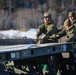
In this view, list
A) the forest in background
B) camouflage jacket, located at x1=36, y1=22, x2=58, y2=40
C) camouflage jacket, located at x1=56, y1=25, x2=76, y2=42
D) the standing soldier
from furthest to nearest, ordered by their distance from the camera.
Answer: the forest in background, camouflage jacket, located at x1=36, y1=22, x2=58, y2=40, the standing soldier, camouflage jacket, located at x1=56, y1=25, x2=76, y2=42

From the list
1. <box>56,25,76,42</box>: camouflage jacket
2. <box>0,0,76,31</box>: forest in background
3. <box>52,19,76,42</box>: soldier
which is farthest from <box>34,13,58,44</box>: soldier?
<box>0,0,76,31</box>: forest in background

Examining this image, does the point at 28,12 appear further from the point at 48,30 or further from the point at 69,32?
the point at 69,32

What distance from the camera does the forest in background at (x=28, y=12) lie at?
231ft

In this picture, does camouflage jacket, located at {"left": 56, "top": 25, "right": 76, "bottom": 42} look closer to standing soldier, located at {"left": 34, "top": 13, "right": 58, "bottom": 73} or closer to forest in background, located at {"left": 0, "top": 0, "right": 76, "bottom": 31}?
standing soldier, located at {"left": 34, "top": 13, "right": 58, "bottom": 73}

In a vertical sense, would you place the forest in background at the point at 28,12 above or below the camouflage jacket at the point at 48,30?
below

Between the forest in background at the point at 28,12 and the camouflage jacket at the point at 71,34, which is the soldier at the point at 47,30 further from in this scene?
the forest in background at the point at 28,12

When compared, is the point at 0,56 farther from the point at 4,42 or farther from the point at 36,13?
the point at 36,13

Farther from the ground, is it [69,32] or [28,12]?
[69,32]

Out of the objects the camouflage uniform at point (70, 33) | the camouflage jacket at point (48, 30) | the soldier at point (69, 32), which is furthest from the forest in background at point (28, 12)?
the camouflage uniform at point (70, 33)

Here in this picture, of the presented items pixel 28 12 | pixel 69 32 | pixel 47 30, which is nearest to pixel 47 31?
pixel 47 30

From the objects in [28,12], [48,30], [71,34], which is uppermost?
[48,30]

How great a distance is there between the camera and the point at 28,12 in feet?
267

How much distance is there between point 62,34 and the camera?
1196cm

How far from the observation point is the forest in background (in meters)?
70.4
